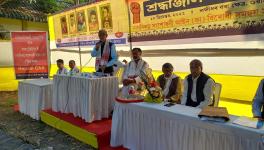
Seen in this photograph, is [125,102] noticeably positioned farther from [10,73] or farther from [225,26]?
[10,73]

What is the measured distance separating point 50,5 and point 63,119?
1113 centimetres

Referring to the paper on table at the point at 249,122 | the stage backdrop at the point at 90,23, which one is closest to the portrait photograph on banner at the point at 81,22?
the stage backdrop at the point at 90,23

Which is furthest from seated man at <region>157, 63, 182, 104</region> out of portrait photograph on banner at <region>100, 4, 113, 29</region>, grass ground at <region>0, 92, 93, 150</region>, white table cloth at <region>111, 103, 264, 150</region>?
portrait photograph on banner at <region>100, 4, 113, 29</region>

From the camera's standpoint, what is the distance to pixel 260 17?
4.82 meters

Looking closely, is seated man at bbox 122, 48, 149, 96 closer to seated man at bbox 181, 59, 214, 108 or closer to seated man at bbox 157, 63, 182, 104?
seated man at bbox 157, 63, 182, 104

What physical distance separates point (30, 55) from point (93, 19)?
2503 mm

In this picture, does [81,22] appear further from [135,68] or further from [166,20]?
[135,68]

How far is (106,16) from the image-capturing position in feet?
26.6

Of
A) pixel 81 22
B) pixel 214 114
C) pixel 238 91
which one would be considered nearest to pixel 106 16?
pixel 81 22

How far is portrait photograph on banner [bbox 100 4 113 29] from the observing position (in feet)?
26.3

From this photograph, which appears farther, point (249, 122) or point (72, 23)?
point (72, 23)

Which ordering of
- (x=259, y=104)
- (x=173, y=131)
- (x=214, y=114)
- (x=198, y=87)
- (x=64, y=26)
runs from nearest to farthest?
(x=214, y=114)
(x=173, y=131)
(x=259, y=104)
(x=198, y=87)
(x=64, y=26)

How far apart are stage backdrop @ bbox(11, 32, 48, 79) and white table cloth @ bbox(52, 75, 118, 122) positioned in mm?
4196

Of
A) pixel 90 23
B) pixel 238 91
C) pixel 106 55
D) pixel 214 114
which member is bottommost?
pixel 238 91
